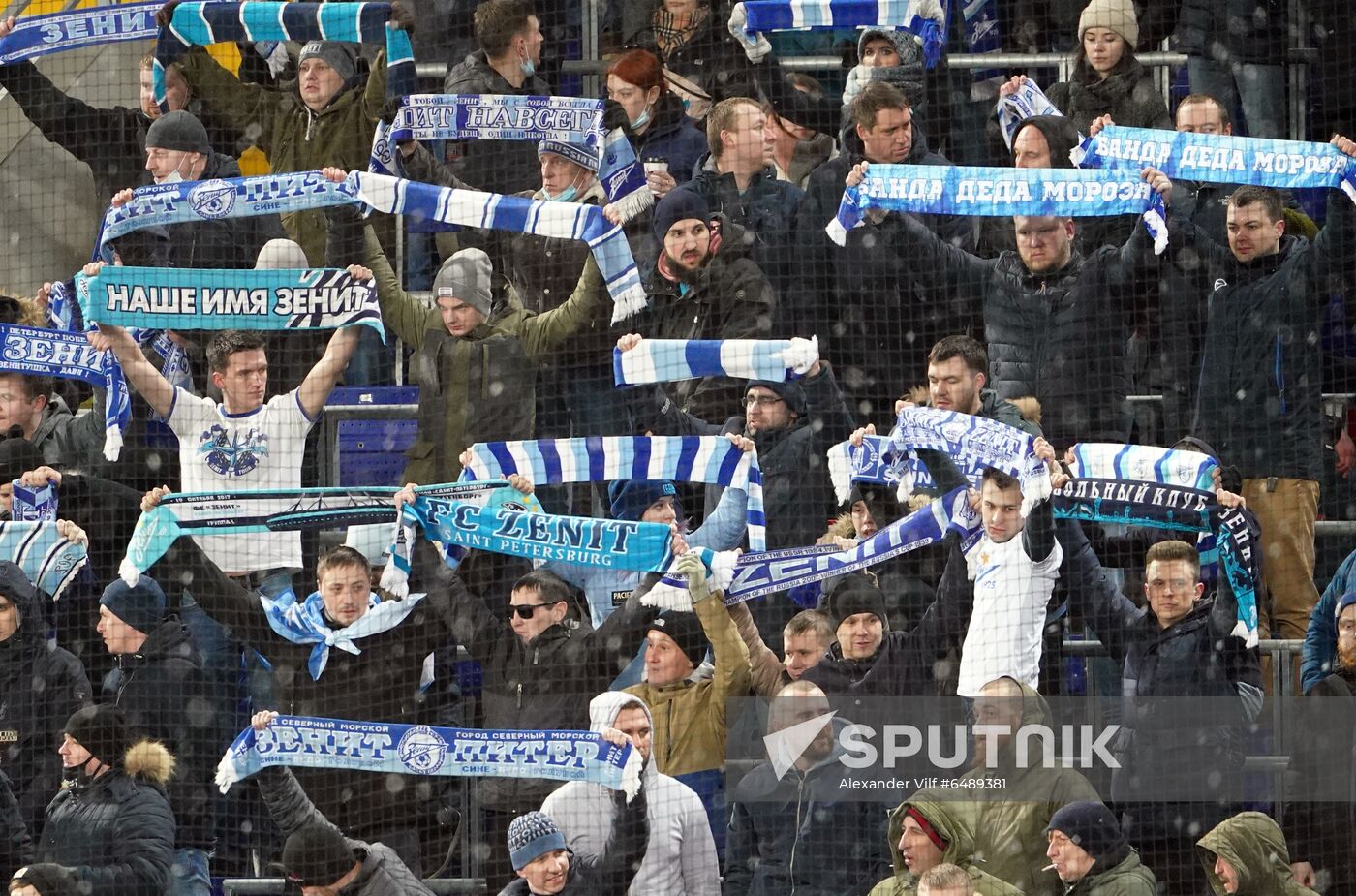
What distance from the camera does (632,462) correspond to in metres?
8.45

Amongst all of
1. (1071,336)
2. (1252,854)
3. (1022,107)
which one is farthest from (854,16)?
(1252,854)

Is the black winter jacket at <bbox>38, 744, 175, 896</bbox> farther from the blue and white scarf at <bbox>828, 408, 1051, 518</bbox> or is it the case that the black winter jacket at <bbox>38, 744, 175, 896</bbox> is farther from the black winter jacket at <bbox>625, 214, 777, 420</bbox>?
the blue and white scarf at <bbox>828, 408, 1051, 518</bbox>

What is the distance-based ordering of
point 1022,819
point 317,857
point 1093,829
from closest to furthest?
point 1093,829 → point 1022,819 → point 317,857

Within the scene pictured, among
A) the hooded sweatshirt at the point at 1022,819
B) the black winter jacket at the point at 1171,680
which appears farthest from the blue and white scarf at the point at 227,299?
the hooded sweatshirt at the point at 1022,819

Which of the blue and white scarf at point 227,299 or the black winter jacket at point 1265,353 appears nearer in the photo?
the black winter jacket at point 1265,353

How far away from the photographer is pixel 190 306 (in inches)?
345

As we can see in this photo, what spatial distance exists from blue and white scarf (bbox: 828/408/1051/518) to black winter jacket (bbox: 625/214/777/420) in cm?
52

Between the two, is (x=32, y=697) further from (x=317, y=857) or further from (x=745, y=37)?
(x=745, y=37)

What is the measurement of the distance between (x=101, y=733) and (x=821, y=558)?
242 cm

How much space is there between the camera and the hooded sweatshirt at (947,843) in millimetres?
7605

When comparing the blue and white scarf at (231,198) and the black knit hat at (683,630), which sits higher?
the blue and white scarf at (231,198)

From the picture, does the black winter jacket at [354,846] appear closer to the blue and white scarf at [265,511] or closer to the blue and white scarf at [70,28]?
the blue and white scarf at [265,511]

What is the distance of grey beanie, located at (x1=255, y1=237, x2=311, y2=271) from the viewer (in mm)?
8844

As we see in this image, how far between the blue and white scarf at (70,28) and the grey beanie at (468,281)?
1.74 m
